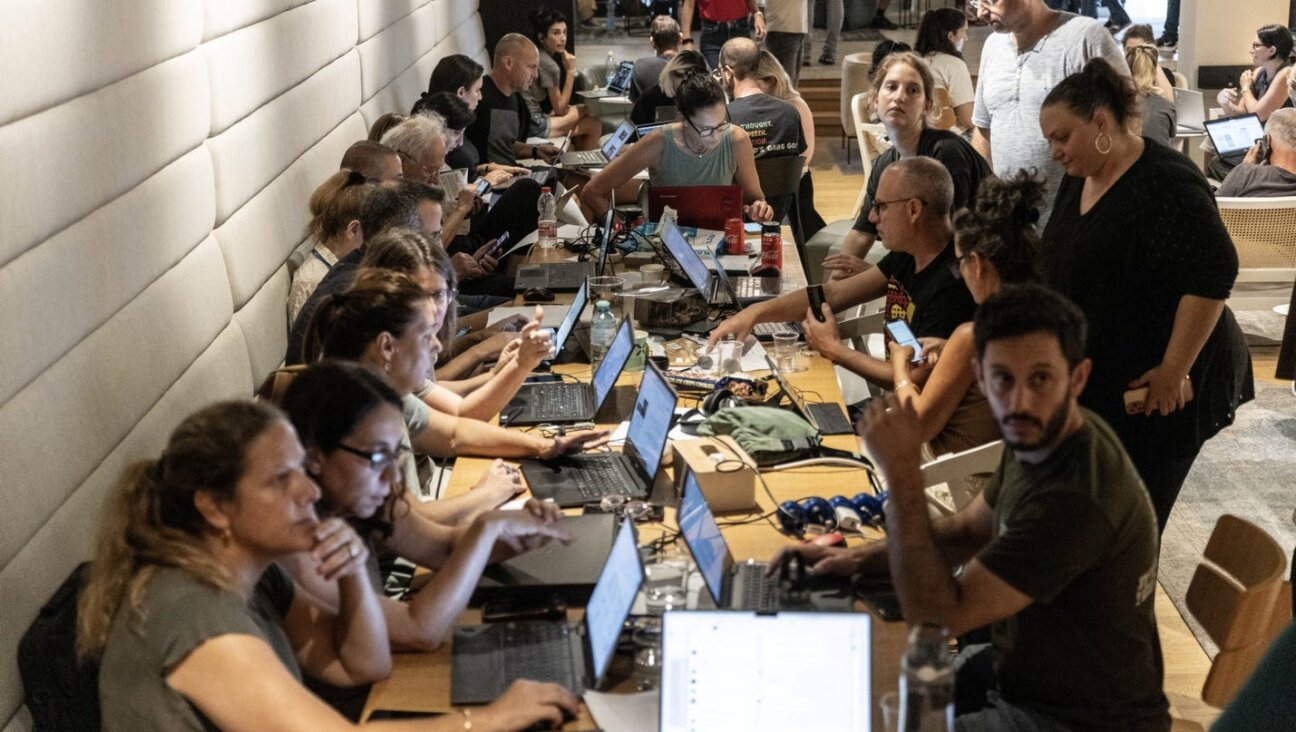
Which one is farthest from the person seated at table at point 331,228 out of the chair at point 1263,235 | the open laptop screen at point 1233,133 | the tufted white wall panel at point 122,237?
the open laptop screen at point 1233,133

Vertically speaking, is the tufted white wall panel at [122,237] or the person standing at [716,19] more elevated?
the tufted white wall panel at [122,237]

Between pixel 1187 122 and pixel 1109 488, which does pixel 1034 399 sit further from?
pixel 1187 122

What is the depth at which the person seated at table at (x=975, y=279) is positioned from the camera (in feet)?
10.9

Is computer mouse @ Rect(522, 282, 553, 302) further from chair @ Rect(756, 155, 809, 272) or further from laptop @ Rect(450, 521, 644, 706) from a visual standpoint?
laptop @ Rect(450, 521, 644, 706)

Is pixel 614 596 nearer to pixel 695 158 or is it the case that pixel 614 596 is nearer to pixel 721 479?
pixel 721 479

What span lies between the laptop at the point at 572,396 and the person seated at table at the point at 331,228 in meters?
0.78

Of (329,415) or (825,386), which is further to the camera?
(825,386)

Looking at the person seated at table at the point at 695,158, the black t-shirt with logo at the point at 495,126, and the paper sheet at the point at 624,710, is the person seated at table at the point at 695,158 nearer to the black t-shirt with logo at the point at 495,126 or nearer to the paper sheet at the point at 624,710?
the black t-shirt with logo at the point at 495,126

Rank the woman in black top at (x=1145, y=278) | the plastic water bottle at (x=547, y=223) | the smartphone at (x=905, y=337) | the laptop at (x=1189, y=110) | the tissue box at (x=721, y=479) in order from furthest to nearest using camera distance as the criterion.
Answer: the laptop at (x=1189, y=110), the plastic water bottle at (x=547, y=223), the smartphone at (x=905, y=337), the woman in black top at (x=1145, y=278), the tissue box at (x=721, y=479)

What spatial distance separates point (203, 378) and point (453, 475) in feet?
2.67

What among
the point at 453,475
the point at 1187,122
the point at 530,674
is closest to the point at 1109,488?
the point at 530,674

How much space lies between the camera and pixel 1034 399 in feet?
7.74

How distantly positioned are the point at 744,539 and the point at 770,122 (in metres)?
3.87

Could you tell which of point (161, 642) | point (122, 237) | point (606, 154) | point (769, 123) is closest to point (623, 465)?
point (122, 237)
